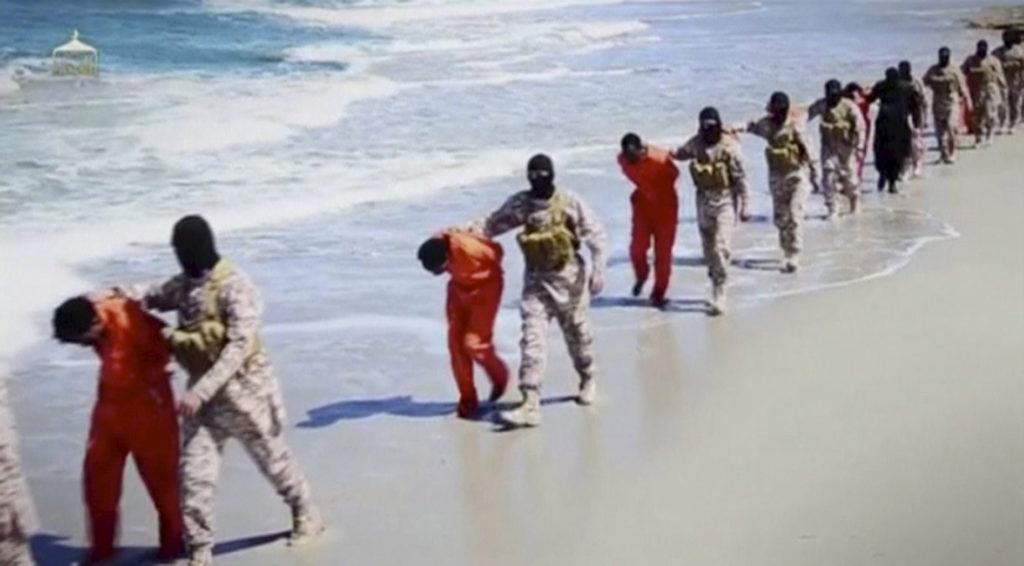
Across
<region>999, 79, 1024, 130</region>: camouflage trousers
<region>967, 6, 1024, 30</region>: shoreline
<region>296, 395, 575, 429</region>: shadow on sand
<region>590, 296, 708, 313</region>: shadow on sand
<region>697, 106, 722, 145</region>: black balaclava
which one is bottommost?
<region>296, 395, 575, 429</region>: shadow on sand

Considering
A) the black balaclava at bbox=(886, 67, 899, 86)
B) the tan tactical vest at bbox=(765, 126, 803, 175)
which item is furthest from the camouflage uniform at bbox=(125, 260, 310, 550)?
the black balaclava at bbox=(886, 67, 899, 86)

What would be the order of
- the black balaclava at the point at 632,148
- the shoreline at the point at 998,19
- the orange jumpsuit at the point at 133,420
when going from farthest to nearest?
the shoreline at the point at 998,19, the black balaclava at the point at 632,148, the orange jumpsuit at the point at 133,420

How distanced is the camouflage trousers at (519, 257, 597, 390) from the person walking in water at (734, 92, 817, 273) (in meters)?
4.73

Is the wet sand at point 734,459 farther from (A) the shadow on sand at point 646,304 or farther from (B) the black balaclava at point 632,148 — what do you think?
(B) the black balaclava at point 632,148

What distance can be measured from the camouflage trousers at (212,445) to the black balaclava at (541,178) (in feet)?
8.21

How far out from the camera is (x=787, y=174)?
14.2 m

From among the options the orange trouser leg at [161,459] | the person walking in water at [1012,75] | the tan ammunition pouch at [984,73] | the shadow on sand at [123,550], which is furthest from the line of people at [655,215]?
the person walking in water at [1012,75]

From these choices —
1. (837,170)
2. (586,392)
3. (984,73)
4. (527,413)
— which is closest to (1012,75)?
(984,73)

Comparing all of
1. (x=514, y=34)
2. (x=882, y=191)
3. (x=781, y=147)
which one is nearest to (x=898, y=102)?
(x=882, y=191)

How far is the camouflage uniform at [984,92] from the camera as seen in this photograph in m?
22.5

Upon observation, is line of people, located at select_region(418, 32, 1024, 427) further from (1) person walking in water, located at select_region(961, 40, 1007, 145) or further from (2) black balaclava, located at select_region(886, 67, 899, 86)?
(1) person walking in water, located at select_region(961, 40, 1007, 145)

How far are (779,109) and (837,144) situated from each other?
307 cm

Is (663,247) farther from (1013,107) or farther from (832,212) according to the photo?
(1013,107)

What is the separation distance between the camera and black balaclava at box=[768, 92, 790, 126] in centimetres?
1404
